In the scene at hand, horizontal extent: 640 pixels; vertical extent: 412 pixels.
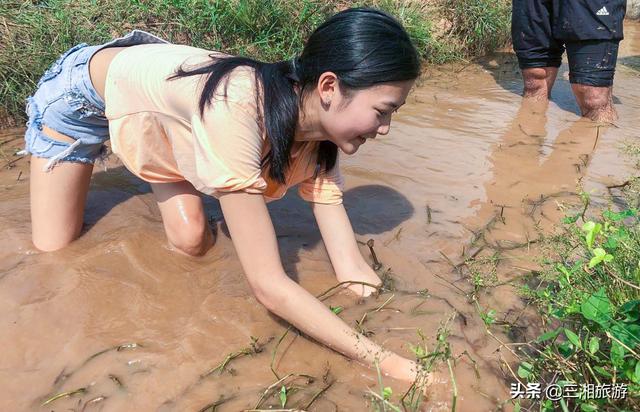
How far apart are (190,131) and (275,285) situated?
0.62 metres

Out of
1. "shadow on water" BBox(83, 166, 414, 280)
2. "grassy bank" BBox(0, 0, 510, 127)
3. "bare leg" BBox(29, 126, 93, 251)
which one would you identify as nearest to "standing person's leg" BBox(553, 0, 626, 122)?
"grassy bank" BBox(0, 0, 510, 127)

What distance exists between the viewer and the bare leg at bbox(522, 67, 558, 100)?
462 centimetres

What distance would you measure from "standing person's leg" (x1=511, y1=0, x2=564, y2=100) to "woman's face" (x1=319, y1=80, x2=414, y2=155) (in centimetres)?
308

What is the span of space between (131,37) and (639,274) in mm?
2023

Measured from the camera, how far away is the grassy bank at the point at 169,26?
11.7 ft

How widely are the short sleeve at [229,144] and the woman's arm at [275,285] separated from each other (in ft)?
0.18

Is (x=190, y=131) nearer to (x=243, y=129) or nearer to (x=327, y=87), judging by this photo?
(x=243, y=129)

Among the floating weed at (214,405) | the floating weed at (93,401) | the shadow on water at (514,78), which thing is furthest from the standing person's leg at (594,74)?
the floating weed at (93,401)

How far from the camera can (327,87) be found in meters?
1.82

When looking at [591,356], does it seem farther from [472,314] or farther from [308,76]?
[308,76]

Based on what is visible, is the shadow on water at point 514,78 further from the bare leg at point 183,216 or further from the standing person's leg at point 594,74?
the bare leg at point 183,216

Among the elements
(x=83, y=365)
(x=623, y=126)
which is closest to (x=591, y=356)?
(x=83, y=365)

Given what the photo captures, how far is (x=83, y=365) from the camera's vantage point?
189cm

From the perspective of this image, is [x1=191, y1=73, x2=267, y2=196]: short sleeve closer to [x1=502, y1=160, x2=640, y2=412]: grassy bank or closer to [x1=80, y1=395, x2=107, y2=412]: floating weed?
[x1=80, y1=395, x2=107, y2=412]: floating weed
